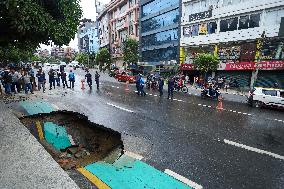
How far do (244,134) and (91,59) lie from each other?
70839 millimetres

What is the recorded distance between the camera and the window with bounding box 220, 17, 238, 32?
2758 centimetres

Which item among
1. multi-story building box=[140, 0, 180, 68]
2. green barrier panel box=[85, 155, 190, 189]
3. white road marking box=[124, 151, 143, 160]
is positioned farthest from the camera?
multi-story building box=[140, 0, 180, 68]

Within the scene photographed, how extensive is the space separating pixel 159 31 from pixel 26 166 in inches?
→ 1498

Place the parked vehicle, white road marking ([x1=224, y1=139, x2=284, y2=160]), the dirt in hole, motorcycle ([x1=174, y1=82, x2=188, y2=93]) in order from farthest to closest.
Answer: motorcycle ([x1=174, y1=82, x2=188, y2=93]) → the parked vehicle → white road marking ([x1=224, y1=139, x2=284, y2=160]) → the dirt in hole

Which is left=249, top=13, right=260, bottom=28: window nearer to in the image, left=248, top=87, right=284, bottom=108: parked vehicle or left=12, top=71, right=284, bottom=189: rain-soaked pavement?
left=248, top=87, right=284, bottom=108: parked vehicle

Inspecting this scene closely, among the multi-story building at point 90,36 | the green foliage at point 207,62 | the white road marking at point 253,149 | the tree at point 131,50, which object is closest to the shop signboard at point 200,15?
the green foliage at point 207,62

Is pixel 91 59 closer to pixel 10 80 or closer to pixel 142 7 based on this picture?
pixel 142 7

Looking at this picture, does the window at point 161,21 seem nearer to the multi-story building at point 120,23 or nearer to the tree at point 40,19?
the multi-story building at point 120,23

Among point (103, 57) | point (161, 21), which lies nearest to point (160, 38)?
point (161, 21)

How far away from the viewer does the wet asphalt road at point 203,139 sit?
5.87 meters

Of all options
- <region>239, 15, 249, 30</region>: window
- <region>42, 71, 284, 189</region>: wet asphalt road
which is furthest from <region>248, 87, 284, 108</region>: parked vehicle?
<region>239, 15, 249, 30</region>: window

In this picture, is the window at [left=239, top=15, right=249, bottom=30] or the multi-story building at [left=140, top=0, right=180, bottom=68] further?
the multi-story building at [left=140, top=0, right=180, bottom=68]

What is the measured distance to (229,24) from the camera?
92.5ft

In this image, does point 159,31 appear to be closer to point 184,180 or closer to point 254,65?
point 254,65
